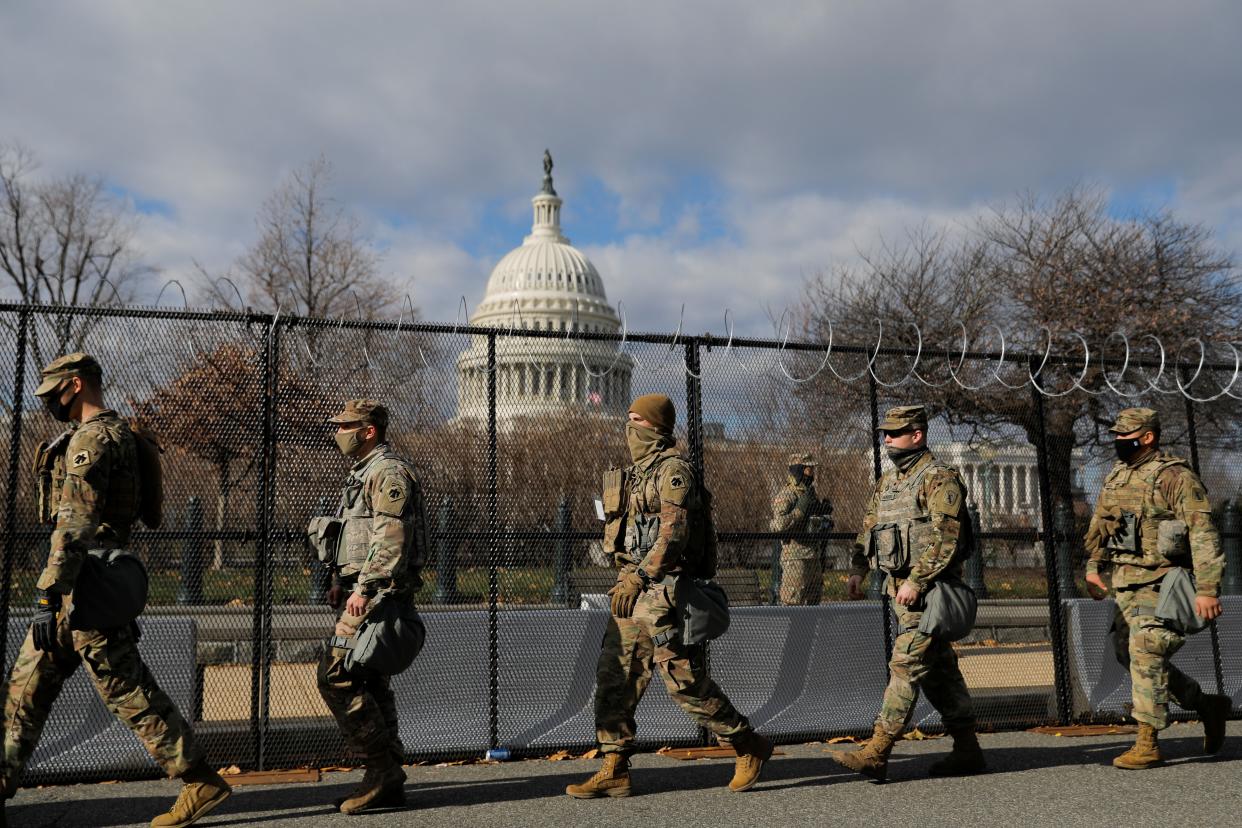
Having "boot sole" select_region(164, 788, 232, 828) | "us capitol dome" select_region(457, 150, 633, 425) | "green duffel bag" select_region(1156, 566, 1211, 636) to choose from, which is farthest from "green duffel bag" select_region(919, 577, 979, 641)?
"boot sole" select_region(164, 788, 232, 828)

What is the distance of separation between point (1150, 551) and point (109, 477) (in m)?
5.38

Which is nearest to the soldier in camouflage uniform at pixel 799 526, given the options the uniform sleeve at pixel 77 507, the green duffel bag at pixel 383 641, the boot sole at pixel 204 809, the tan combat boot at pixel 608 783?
the tan combat boot at pixel 608 783

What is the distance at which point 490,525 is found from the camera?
6809 mm

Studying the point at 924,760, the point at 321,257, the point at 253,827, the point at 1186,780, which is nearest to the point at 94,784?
the point at 253,827

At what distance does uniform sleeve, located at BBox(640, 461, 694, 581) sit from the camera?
5.39 m

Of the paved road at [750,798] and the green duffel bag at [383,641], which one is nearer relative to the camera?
the green duffel bag at [383,641]

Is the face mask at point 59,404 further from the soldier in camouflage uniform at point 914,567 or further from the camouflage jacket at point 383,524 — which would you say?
the soldier in camouflage uniform at point 914,567

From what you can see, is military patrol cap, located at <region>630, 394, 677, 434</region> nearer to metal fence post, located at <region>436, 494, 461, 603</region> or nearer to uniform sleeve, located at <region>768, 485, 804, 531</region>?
metal fence post, located at <region>436, 494, 461, 603</region>

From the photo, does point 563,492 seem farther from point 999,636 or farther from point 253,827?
point 999,636

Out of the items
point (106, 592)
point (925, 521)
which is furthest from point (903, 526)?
point (106, 592)

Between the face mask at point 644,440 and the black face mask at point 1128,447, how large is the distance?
9.25ft

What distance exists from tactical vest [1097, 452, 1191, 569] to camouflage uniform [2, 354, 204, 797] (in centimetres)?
499

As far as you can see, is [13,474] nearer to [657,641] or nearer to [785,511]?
[657,641]

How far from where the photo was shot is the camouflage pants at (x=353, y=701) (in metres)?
5.05
